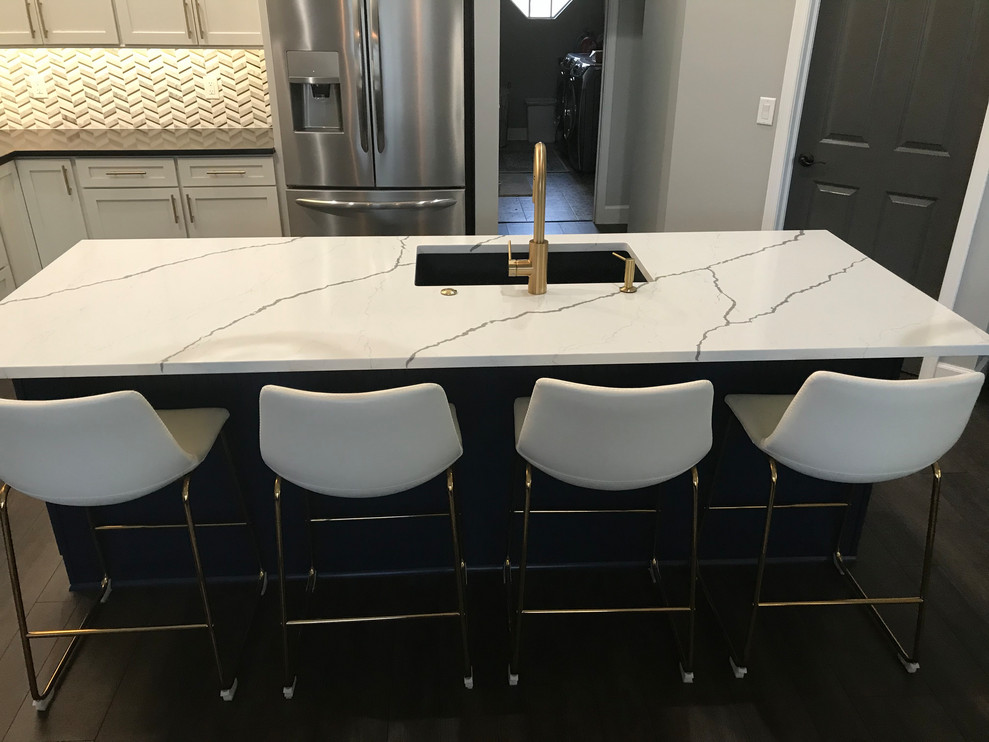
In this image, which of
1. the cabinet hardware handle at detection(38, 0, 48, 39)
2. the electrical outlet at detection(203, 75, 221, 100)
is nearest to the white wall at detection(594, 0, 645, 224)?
the electrical outlet at detection(203, 75, 221, 100)

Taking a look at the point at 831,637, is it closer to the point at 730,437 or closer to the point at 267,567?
the point at 730,437

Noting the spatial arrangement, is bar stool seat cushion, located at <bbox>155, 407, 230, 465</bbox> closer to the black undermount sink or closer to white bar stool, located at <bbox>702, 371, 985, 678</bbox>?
the black undermount sink

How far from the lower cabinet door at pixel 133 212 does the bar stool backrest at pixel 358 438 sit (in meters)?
2.91

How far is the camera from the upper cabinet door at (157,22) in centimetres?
385

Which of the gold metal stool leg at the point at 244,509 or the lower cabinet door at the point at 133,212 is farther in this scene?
the lower cabinet door at the point at 133,212

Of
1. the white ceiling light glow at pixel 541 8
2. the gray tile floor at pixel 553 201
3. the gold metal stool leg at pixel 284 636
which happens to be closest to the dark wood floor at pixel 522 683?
the gold metal stool leg at pixel 284 636

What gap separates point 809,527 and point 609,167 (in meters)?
3.42

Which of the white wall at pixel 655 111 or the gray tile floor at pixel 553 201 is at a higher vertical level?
the white wall at pixel 655 111

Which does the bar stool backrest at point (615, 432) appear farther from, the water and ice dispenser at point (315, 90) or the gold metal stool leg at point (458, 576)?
the water and ice dispenser at point (315, 90)

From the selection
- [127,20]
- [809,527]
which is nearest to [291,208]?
[127,20]

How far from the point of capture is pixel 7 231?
3906 millimetres

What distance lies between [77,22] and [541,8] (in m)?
5.46

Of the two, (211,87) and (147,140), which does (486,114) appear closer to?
(211,87)

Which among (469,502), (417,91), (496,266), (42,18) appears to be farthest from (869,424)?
(42,18)
